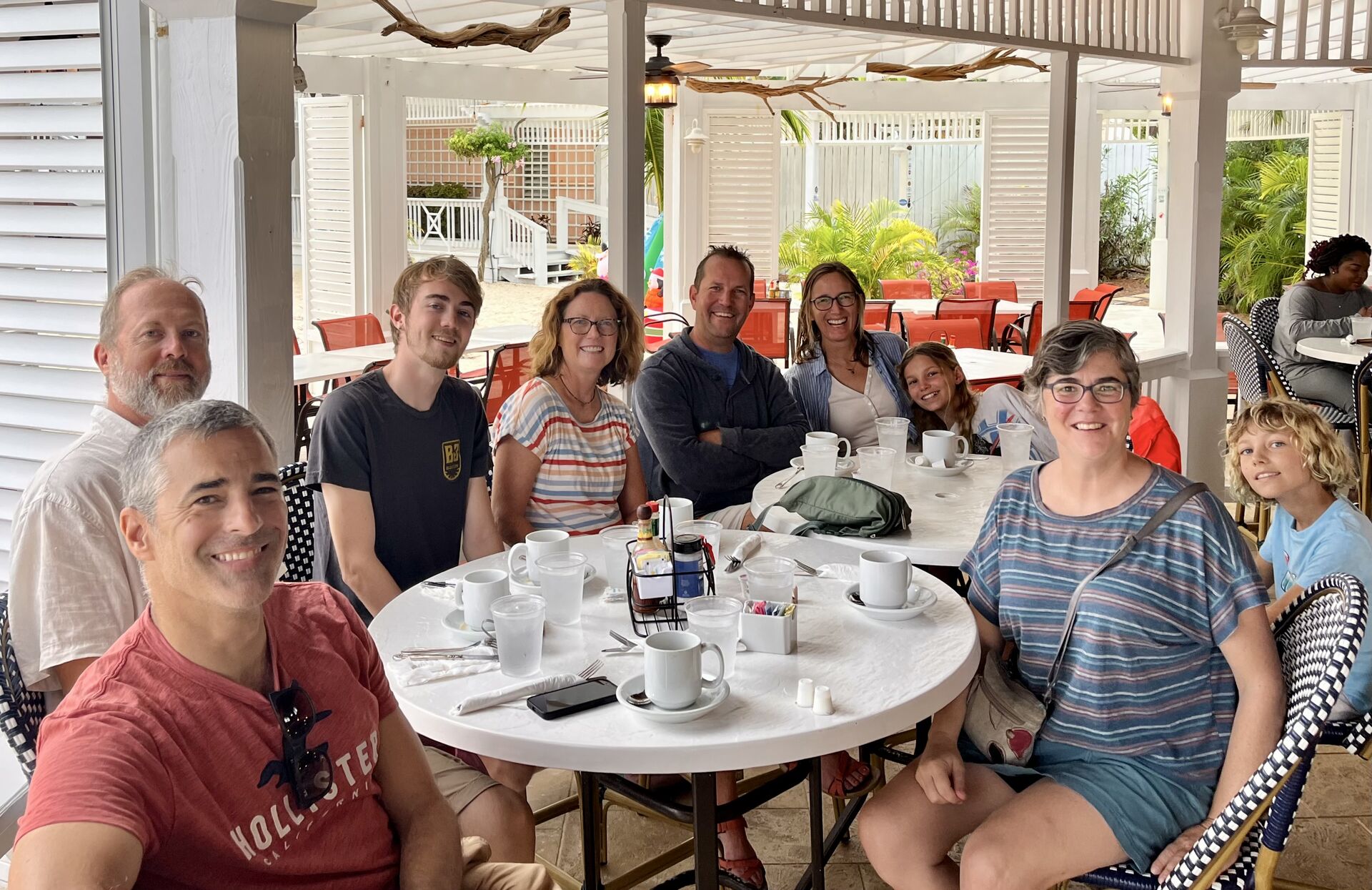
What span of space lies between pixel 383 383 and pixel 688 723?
1.46m

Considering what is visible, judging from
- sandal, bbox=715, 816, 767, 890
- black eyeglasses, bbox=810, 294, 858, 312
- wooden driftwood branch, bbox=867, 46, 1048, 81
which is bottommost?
sandal, bbox=715, 816, 767, 890

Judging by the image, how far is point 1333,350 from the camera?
6406 millimetres

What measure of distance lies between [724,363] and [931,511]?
1129 mm

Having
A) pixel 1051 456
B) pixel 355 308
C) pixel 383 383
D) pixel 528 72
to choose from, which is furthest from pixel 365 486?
pixel 528 72

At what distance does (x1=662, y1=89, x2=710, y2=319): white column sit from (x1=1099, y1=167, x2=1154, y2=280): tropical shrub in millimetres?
12450

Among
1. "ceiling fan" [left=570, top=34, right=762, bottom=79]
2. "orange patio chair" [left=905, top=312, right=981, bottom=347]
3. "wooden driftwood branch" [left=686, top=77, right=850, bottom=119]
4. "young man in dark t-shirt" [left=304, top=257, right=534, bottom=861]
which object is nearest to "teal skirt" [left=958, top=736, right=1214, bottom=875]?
"young man in dark t-shirt" [left=304, top=257, right=534, bottom=861]

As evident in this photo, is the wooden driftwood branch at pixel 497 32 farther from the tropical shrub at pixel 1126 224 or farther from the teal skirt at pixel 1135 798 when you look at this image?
the tropical shrub at pixel 1126 224

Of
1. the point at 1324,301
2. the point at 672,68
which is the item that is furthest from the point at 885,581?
the point at 672,68

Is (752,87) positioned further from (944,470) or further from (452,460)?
(452,460)

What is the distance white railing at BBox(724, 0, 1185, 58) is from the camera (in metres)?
6.02

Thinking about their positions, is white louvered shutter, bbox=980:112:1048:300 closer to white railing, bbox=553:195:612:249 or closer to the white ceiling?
the white ceiling

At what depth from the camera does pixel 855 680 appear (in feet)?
6.84

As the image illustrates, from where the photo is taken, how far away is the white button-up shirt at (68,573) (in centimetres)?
205

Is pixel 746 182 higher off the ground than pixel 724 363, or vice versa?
pixel 746 182
